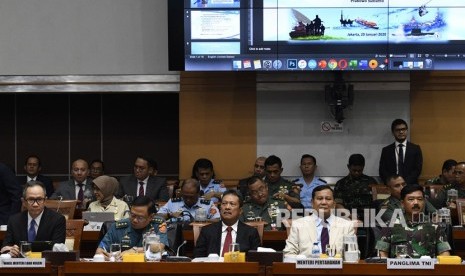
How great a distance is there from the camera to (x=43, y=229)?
26.1 ft

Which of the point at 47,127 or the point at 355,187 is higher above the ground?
the point at 47,127

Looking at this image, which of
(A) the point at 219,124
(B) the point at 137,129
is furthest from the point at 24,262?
(B) the point at 137,129

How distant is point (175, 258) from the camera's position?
6.81m

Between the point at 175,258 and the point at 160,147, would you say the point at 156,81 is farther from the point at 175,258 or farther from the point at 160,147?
the point at 175,258

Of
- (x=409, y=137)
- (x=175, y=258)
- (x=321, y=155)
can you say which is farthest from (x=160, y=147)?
(x=175, y=258)

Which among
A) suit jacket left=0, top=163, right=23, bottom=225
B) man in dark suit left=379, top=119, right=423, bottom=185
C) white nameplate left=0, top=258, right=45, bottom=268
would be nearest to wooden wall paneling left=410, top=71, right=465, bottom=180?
man in dark suit left=379, top=119, right=423, bottom=185

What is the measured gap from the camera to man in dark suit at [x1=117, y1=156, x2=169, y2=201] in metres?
11.8

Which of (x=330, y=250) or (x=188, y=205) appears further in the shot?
(x=188, y=205)

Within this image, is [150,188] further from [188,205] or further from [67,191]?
[188,205]

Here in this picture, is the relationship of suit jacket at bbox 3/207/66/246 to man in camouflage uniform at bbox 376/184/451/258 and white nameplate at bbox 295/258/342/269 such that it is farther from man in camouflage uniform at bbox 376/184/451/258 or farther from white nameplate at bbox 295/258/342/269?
man in camouflage uniform at bbox 376/184/451/258

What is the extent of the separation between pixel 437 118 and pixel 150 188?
13.1ft

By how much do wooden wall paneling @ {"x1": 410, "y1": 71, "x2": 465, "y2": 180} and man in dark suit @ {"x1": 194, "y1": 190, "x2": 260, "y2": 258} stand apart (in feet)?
17.0

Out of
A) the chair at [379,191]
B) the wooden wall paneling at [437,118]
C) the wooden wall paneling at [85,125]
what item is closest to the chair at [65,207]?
the chair at [379,191]

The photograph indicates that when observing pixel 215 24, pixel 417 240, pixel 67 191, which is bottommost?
pixel 417 240
